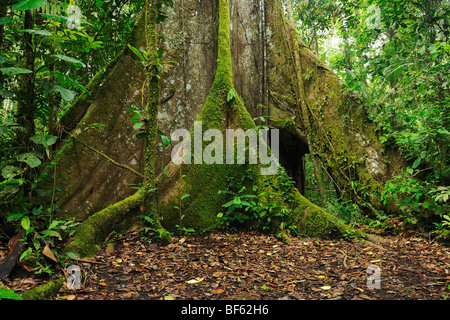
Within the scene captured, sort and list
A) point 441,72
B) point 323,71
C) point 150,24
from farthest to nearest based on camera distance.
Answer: point 323,71, point 441,72, point 150,24

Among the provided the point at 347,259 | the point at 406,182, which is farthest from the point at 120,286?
the point at 406,182

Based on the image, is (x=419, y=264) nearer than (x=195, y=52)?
Yes

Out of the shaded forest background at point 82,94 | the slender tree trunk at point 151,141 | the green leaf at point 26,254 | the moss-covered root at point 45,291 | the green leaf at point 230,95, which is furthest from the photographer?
the green leaf at point 230,95

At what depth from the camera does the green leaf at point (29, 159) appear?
216cm

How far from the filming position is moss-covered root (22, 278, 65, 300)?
1.94m

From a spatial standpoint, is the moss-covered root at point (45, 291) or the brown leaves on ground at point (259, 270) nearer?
the moss-covered root at point (45, 291)

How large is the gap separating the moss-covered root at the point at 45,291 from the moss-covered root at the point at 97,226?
535mm

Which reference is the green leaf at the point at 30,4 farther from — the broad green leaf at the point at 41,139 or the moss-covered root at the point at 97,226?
the moss-covered root at the point at 97,226

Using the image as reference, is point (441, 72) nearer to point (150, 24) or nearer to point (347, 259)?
point (347, 259)

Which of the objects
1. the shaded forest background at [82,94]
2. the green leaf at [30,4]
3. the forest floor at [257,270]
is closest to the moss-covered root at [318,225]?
the forest floor at [257,270]

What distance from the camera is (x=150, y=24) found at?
3213 millimetres

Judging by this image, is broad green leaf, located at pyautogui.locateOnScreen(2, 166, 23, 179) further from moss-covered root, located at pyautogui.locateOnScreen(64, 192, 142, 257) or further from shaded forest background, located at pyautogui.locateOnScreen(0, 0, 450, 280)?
moss-covered root, located at pyautogui.locateOnScreen(64, 192, 142, 257)
